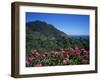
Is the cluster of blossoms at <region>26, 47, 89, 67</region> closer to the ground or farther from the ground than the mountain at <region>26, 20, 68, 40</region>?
closer to the ground

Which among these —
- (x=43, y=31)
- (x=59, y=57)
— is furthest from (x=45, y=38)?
(x=59, y=57)

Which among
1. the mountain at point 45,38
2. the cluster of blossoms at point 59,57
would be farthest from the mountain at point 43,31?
the cluster of blossoms at point 59,57

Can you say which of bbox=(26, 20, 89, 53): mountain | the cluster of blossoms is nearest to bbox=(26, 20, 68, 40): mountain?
bbox=(26, 20, 89, 53): mountain

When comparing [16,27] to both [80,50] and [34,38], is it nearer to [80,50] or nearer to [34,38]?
[34,38]

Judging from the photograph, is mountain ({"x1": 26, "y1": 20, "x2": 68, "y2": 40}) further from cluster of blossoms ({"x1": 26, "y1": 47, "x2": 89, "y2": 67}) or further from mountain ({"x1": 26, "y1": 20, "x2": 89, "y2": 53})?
cluster of blossoms ({"x1": 26, "y1": 47, "x2": 89, "y2": 67})

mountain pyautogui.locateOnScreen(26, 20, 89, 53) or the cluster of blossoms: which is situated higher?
mountain pyautogui.locateOnScreen(26, 20, 89, 53)

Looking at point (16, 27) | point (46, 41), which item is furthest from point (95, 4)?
point (16, 27)
